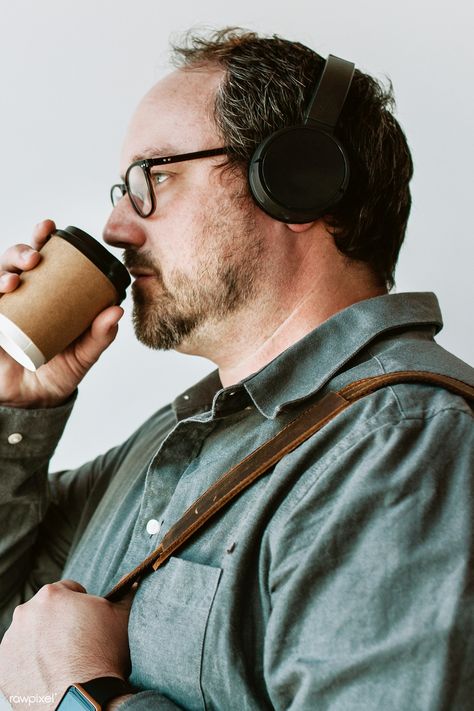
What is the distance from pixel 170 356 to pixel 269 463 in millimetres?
997

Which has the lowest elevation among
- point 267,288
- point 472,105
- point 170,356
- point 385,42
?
point 170,356

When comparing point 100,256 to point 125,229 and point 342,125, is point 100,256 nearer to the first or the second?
point 125,229

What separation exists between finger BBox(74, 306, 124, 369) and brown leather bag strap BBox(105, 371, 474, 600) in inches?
15.5

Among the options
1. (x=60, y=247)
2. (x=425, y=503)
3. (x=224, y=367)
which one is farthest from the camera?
(x=224, y=367)

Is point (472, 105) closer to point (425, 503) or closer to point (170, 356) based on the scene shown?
point (170, 356)

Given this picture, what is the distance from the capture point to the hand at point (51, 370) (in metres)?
1.39

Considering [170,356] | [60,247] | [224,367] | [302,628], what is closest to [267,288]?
[224,367]

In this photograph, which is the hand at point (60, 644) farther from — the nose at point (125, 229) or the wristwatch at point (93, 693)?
the nose at point (125, 229)

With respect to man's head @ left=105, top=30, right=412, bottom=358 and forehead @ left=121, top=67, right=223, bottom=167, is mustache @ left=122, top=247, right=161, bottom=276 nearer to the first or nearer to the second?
man's head @ left=105, top=30, right=412, bottom=358

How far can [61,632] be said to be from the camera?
3.61 ft

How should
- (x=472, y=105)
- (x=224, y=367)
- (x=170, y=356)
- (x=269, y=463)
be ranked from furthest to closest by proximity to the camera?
(x=170, y=356), (x=472, y=105), (x=224, y=367), (x=269, y=463)

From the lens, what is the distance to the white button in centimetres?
120

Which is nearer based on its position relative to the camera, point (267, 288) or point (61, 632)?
point (61, 632)

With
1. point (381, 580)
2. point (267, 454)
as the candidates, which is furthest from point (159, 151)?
point (381, 580)
